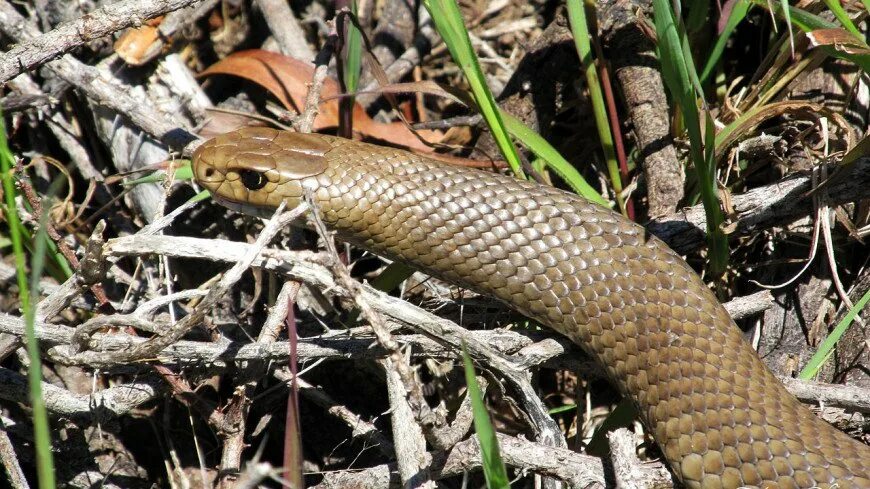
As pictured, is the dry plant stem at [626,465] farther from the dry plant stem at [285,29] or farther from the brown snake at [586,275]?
the dry plant stem at [285,29]

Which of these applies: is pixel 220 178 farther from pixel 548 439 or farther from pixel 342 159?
pixel 548 439

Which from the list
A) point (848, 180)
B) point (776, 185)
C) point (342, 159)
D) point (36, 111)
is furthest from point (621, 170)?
point (36, 111)

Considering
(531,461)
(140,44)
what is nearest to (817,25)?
(531,461)

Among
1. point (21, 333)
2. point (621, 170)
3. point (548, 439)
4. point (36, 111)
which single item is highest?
point (36, 111)

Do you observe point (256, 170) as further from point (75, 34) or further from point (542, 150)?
point (542, 150)

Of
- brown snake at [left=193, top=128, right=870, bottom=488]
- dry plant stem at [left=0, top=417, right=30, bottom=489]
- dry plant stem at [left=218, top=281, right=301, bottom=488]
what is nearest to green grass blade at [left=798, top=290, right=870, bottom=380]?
brown snake at [left=193, top=128, right=870, bottom=488]
